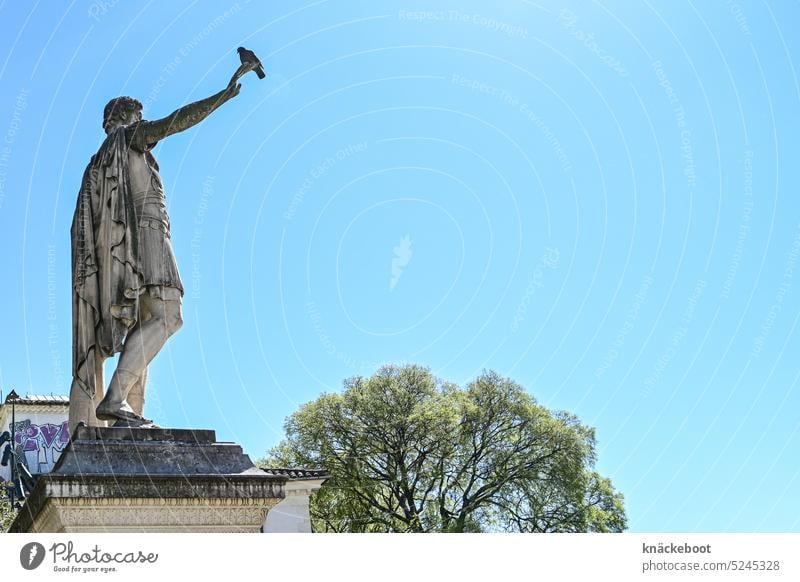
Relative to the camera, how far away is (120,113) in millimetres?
12898

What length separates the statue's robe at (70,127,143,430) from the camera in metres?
11.7

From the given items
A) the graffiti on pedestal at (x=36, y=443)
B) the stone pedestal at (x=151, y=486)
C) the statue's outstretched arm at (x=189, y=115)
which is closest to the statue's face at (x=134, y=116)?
the statue's outstretched arm at (x=189, y=115)

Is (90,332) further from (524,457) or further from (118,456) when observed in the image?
(524,457)

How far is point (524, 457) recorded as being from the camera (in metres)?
65.4

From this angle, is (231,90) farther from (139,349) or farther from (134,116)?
(139,349)

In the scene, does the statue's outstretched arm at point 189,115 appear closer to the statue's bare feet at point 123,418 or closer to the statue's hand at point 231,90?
the statue's hand at point 231,90

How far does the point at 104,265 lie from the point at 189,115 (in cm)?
200

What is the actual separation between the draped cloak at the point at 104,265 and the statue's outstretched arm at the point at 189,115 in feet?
1.59

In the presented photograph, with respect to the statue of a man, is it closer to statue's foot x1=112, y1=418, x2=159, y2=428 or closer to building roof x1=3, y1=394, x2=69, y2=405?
statue's foot x1=112, y1=418, x2=159, y2=428
